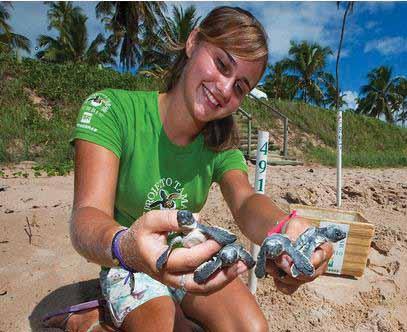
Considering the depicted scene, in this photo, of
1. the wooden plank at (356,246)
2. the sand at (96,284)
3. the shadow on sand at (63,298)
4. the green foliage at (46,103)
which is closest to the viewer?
the shadow on sand at (63,298)

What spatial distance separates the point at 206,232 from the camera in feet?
2.95

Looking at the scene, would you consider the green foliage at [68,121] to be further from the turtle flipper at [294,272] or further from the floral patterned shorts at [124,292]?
the turtle flipper at [294,272]

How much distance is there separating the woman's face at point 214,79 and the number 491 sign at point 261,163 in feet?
2.16

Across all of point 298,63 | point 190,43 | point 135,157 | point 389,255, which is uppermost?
point 298,63

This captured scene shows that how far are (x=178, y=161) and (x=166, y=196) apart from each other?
0.55ft

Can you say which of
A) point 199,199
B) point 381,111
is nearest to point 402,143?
point 199,199

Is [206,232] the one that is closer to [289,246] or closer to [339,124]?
[289,246]

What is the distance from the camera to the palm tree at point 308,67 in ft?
104

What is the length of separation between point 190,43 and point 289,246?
1.01 meters

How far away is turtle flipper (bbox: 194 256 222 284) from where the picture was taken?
0.91 m

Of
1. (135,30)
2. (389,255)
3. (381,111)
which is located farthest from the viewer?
(381,111)

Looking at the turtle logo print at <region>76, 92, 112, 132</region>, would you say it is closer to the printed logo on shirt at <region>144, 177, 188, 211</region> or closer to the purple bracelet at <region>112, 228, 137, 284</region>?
the printed logo on shirt at <region>144, 177, 188, 211</region>

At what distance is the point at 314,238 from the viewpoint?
3.56 feet

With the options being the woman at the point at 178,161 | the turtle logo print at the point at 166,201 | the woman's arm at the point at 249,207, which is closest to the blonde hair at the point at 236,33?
the woman at the point at 178,161
